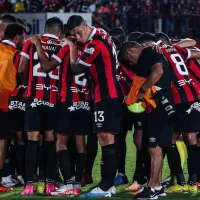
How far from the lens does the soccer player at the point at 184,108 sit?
31.3 feet

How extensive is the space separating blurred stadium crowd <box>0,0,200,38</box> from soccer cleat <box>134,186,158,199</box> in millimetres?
18782

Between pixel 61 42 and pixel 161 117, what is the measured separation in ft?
4.65

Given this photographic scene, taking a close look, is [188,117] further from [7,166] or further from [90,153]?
[7,166]

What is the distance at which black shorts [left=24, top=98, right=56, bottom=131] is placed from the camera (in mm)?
9359

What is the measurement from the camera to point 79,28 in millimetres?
9000

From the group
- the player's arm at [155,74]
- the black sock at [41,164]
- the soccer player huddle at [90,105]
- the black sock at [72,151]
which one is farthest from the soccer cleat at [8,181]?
the player's arm at [155,74]

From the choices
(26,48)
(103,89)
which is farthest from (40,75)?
(103,89)

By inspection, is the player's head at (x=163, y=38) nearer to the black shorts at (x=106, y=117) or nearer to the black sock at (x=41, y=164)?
the black shorts at (x=106, y=117)

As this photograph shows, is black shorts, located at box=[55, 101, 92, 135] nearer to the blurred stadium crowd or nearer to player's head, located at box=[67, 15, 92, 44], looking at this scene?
player's head, located at box=[67, 15, 92, 44]

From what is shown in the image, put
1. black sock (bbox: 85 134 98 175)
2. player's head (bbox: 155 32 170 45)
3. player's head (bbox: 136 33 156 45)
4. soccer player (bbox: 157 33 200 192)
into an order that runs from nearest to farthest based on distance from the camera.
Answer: player's head (bbox: 136 33 156 45)
soccer player (bbox: 157 33 200 192)
player's head (bbox: 155 32 170 45)
black sock (bbox: 85 134 98 175)

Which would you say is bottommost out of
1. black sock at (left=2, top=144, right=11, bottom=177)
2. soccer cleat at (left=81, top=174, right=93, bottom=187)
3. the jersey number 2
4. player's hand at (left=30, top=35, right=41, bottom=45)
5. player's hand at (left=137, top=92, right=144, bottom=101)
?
soccer cleat at (left=81, top=174, right=93, bottom=187)

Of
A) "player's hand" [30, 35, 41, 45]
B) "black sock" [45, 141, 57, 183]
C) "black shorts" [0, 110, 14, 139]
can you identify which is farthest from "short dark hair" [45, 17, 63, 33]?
"black sock" [45, 141, 57, 183]

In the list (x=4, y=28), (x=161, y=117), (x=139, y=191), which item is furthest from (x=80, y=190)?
(x=4, y=28)

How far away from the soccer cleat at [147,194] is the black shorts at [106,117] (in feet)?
2.30
